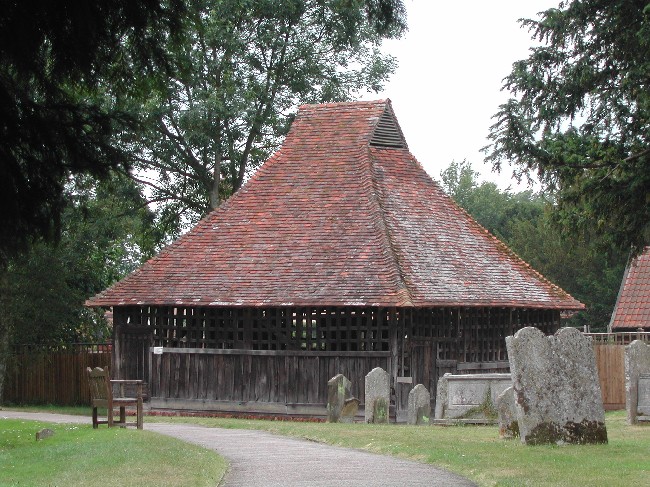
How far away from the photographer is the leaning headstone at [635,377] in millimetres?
22453

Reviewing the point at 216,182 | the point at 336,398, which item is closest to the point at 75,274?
the point at 216,182

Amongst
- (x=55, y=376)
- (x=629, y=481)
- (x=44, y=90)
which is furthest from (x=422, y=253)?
(x=44, y=90)

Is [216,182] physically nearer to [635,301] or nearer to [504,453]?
[635,301]

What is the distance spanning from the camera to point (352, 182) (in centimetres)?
3161

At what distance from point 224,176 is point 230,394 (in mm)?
15414

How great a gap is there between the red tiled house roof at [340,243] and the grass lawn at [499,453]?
713 centimetres

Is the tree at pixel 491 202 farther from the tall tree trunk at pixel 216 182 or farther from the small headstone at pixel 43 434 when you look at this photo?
the small headstone at pixel 43 434

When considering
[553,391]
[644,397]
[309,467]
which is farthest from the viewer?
[644,397]

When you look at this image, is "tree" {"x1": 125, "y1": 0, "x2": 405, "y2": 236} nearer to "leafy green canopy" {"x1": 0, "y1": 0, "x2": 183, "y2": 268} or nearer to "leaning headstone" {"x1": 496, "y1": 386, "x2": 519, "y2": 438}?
"leaning headstone" {"x1": 496, "y1": 386, "x2": 519, "y2": 438}

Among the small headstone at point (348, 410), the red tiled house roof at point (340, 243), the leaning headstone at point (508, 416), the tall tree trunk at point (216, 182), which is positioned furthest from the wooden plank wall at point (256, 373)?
the tall tree trunk at point (216, 182)

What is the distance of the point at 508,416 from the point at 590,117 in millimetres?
6950

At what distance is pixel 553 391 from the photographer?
16391mm

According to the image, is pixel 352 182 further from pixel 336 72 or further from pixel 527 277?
pixel 336 72

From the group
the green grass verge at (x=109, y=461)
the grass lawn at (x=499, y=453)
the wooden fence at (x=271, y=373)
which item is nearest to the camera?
the grass lawn at (x=499, y=453)
